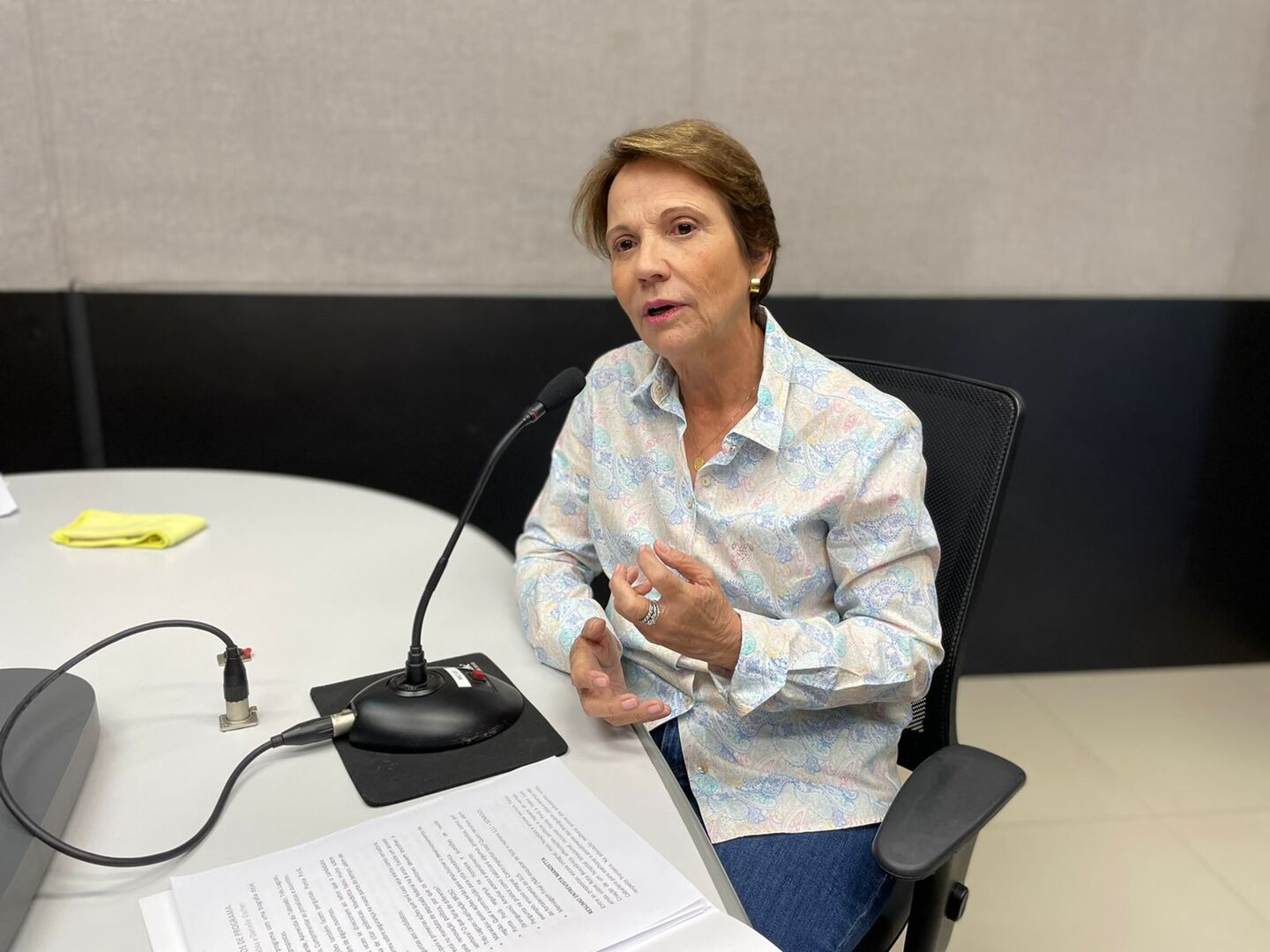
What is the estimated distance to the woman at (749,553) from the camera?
103 centimetres

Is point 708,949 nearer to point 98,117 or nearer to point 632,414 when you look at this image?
point 632,414

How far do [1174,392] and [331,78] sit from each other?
2254 mm

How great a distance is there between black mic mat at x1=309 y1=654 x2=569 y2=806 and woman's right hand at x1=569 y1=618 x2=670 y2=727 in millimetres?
51

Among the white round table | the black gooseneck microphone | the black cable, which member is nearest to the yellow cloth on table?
the white round table

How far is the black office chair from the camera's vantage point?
92 cm

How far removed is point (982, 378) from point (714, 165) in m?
1.53

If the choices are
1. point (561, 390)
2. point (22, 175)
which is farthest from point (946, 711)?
point (22, 175)

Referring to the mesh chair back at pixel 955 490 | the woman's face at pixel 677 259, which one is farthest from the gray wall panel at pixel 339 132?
the mesh chair back at pixel 955 490

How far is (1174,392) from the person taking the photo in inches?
101

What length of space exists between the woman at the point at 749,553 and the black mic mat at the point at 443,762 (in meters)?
0.06

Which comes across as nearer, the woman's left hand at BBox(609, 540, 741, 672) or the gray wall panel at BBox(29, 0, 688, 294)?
the woman's left hand at BBox(609, 540, 741, 672)

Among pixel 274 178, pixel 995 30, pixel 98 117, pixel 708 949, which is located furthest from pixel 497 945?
pixel 995 30

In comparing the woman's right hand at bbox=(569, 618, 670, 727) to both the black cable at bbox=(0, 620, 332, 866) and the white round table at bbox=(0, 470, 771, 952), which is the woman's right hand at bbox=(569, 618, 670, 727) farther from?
the black cable at bbox=(0, 620, 332, 866)

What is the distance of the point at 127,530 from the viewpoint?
1.42 meters
